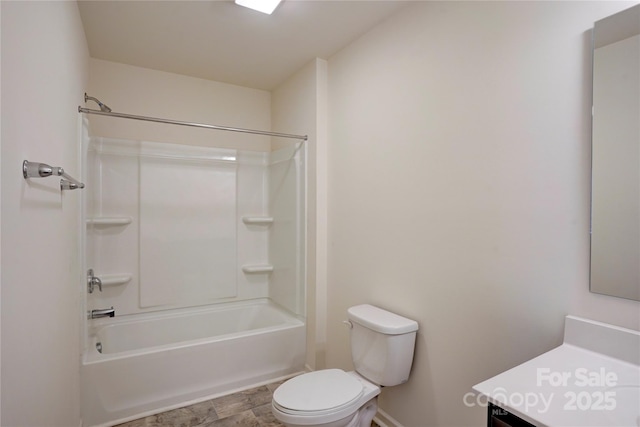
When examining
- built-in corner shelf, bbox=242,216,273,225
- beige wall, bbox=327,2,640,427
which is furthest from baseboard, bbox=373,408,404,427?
built-in corner shelf, bbox=242,216,273,225

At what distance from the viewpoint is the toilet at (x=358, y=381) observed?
1582mm

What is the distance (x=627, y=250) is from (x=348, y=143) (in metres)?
1.68

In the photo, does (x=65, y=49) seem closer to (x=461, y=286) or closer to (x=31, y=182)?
(x=31, y=182)

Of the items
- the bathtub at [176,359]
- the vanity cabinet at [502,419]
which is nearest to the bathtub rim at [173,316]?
the bathtub at [176,359]

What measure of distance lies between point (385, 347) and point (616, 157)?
50.8 inches

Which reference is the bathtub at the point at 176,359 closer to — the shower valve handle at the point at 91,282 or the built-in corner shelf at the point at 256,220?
the shower valve handle at the point at 91,282

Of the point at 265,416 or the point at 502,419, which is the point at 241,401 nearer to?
the point at 265,416

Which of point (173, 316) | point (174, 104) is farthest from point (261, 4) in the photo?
point (173, 316)

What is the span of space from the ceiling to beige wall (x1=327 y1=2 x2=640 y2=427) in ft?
0.74

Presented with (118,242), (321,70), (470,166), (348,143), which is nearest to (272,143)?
(321,70)

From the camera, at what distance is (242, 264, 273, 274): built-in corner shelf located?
3288mm

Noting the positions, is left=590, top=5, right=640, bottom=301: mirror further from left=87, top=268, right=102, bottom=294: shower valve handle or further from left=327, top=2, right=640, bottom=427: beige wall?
left=87, top=268, right=102, bottom=294: shower valve handle

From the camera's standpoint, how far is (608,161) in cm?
115

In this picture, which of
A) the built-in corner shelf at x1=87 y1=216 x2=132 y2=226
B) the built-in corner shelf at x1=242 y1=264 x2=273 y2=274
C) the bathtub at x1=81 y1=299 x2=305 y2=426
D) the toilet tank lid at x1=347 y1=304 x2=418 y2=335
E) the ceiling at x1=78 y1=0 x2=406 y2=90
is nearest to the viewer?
the toilet tank lid at x1=347 y1=304 x2=418 y2=335
